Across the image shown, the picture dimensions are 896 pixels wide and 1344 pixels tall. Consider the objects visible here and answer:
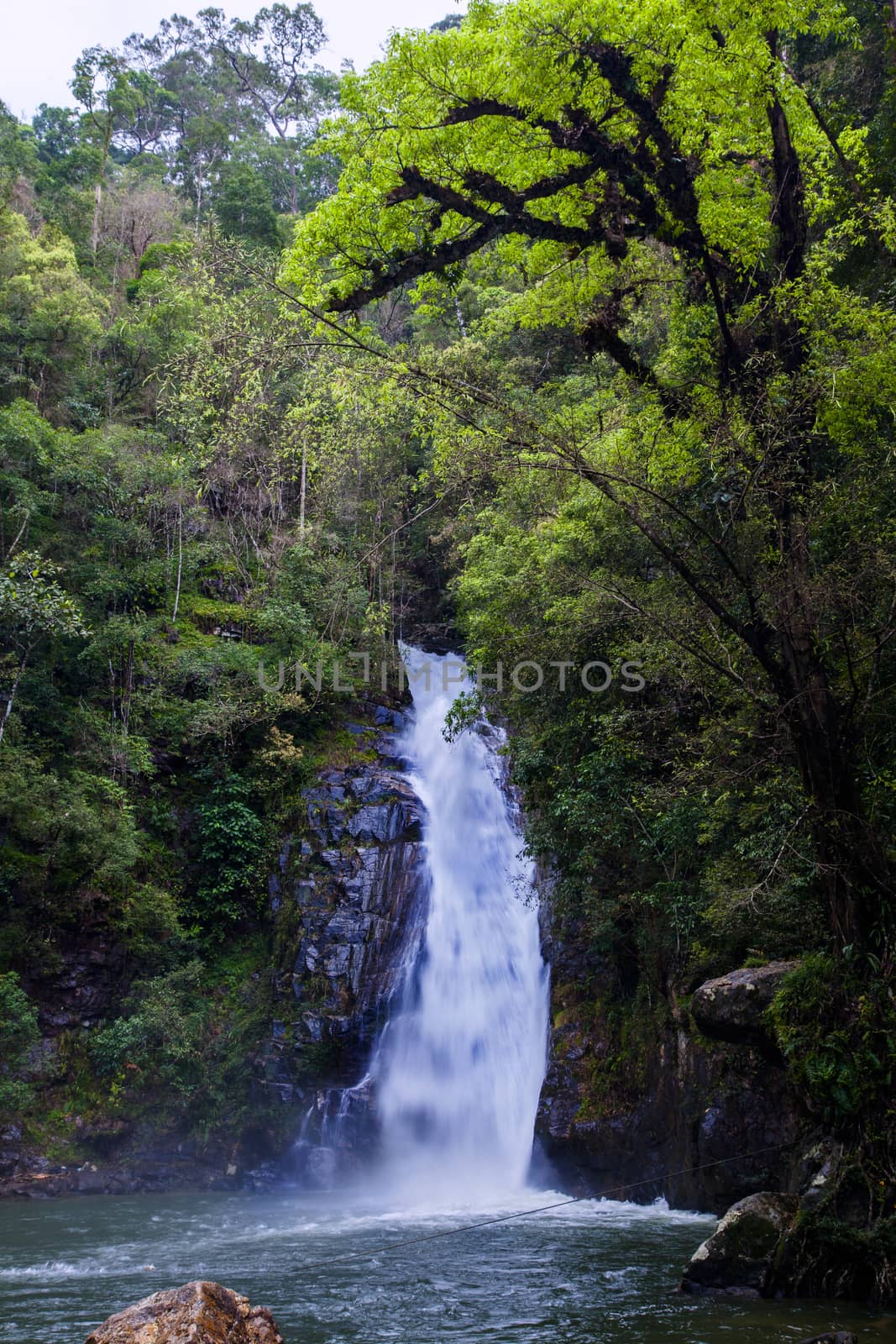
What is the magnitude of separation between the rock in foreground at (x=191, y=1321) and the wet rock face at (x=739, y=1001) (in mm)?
5441

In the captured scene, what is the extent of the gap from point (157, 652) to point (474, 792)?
22.7ft

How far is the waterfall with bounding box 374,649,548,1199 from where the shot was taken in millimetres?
14438

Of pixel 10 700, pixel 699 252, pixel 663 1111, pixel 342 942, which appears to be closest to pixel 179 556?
pixel 10 700

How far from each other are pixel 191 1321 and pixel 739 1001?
6099 mm

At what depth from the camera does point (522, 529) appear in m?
16.2

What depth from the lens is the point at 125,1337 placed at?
4.54 meters

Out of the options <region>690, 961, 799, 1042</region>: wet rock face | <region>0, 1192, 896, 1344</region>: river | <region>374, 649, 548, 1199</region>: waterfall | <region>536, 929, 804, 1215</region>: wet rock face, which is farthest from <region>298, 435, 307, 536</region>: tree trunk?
<region>690, 961, 799, 1042</region>: wet rock face

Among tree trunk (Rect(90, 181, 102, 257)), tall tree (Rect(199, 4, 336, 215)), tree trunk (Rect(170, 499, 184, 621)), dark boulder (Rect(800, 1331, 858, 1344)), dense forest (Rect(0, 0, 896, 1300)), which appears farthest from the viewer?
tall tree (Rect(199, 4, 336, 215))

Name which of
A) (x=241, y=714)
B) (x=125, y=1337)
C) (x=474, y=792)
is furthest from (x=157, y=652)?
(x=125, y=1337)

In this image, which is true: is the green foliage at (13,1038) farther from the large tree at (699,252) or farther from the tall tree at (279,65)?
the tall tree at (279,65)

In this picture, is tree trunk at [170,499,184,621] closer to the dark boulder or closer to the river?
the river

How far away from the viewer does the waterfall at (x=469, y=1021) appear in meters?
14.4

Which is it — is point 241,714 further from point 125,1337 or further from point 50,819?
point 125,1337

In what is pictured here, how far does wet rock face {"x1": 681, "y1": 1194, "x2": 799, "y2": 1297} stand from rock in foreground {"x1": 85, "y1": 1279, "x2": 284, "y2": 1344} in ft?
11.3
